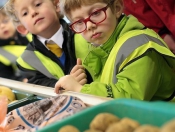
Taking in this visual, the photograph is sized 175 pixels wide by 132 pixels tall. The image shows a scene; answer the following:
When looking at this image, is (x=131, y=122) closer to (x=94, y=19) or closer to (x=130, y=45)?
(x=130, y=45)

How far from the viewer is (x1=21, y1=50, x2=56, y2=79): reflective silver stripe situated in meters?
1.61

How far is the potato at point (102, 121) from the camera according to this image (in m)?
0.67

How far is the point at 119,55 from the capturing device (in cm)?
116

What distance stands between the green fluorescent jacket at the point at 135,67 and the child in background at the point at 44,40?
0.33 metres

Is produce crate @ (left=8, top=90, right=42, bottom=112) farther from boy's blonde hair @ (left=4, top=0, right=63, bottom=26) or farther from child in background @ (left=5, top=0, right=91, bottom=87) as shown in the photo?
boy's blonde hair @ (left=4, top=0, right=63, bottom=26)

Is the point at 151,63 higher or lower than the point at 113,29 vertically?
lower

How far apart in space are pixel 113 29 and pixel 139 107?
2.15 feet

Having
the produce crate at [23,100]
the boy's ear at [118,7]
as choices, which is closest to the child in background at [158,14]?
the boy's ear at [118,7]

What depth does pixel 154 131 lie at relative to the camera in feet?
1.87

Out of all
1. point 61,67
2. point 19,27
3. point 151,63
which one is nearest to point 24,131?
point 151,63

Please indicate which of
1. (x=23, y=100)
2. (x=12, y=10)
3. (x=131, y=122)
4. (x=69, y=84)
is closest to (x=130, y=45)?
(x=69, y=84)

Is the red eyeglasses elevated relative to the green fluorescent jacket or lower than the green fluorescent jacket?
elevated

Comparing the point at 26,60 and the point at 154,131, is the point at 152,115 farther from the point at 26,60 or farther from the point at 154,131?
the point at 26,60

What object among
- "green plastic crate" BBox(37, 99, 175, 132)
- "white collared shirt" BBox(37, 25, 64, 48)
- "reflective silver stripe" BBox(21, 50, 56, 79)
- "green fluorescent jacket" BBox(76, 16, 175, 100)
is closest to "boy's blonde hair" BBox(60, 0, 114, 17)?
"green fluorescent jacket" BBox(76, 16, 175, 100)
